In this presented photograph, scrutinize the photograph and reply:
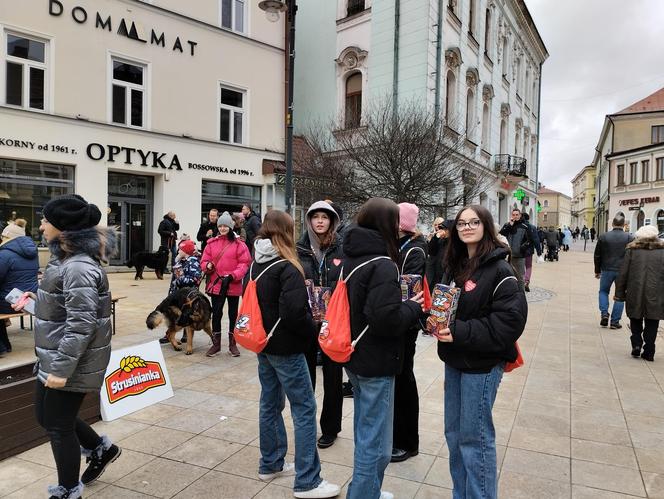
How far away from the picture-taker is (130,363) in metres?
4.57

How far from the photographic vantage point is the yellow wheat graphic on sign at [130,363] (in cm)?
450

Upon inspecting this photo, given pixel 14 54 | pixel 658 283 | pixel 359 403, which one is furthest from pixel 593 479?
pixel 14 54

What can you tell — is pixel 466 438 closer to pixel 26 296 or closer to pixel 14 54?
pixel 26 296

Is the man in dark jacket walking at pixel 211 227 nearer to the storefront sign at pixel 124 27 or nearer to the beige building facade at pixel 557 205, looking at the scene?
the storefront sign at pixel 124 27

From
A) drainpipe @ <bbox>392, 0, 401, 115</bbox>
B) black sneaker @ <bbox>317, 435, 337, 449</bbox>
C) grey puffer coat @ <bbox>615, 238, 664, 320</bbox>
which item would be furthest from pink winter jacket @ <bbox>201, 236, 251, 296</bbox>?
drainpipe @ <bbox>392, 0, 401, 115</bbox>

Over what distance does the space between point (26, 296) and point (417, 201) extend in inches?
386

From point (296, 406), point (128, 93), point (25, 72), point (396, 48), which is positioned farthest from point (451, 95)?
point (296, 406)

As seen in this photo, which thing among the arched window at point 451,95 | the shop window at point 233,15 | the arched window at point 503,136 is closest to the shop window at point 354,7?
the arched window at point 451,95

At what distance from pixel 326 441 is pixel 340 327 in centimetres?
165

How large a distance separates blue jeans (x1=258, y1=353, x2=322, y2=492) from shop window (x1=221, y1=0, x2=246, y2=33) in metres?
17.9

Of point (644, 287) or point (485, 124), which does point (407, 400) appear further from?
point (485, 124)

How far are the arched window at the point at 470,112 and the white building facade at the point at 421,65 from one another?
48 mm

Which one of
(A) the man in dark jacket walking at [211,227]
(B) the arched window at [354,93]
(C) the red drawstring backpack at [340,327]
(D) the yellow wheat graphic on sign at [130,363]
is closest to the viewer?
(C) the red drawstring backpack at [340,327]

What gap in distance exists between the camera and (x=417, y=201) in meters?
12.2
